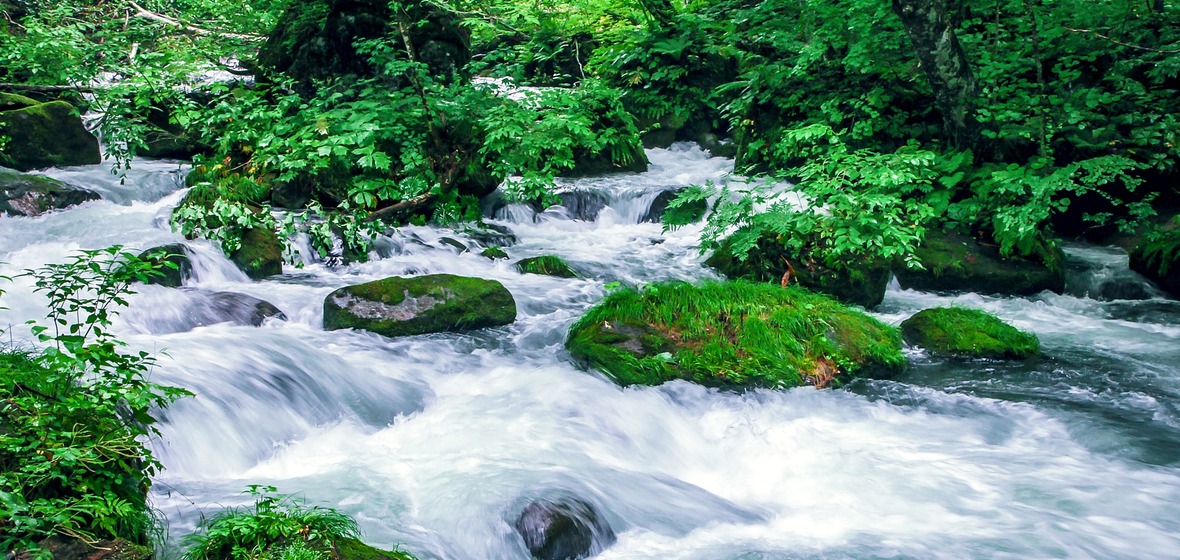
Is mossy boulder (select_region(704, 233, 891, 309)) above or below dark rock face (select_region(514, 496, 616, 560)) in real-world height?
above

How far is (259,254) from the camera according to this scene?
28.8 ft

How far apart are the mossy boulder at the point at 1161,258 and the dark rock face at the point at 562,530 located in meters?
7.91

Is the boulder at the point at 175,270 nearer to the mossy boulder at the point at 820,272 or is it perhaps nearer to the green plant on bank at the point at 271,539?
the green plant on bank at the point at 271,539

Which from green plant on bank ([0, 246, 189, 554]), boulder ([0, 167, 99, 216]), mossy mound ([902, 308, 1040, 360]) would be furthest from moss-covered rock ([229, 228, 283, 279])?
mossy mound ([902, 308, 1040, 360])

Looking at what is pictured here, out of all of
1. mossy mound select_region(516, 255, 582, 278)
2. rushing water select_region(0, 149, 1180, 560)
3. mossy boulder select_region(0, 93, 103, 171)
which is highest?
mossy boulder select_region(0, 93, 103, 171)

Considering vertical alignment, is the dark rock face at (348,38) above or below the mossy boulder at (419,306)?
above

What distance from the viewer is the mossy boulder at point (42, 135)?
38.0 ft

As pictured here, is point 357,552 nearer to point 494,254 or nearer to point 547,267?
point 547,267

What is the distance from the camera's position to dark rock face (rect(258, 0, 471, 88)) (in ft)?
41.4

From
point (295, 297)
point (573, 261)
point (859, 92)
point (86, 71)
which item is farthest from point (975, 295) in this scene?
point (86, 71)

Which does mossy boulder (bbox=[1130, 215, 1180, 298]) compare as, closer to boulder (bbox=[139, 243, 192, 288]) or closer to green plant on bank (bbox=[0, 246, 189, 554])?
green plant on bank (bbox=[0, 246, 189, 554])

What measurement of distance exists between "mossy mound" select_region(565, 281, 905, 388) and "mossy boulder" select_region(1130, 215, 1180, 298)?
13.5 feet

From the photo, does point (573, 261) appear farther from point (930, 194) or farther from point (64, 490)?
point (64, 490)

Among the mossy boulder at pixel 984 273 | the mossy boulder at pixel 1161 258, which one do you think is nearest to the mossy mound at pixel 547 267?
the mossy boulder at pixel 984 273
